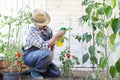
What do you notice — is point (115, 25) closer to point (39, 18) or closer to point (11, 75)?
point (11, 75)

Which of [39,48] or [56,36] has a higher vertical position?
[56,36]

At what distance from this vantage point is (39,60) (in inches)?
145

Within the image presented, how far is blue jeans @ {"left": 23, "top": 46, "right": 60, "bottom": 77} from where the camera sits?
12.1 feet

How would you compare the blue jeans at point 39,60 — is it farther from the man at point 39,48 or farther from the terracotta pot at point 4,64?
the terracotta pot at point 4,64

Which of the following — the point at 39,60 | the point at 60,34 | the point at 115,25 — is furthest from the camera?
the point at 39,60

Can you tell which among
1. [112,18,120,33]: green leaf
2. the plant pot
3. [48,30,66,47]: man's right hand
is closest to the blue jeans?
[48,30,66,47]: man's right hand

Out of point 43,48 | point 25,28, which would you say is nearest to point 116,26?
point 43,48

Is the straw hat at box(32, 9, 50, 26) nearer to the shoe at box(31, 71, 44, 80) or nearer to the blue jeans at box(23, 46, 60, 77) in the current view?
the blue jeans at box(23, 46, 60, 77)

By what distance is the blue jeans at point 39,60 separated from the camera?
3.68 metres

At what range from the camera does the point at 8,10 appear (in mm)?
4883

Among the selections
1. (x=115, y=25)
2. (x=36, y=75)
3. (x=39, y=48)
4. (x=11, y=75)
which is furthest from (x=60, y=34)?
(x=115, y=25)

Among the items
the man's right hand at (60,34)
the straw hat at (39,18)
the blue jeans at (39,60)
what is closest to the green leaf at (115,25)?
the man's right hand at (60,34)

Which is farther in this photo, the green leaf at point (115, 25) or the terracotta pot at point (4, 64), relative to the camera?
the terracotta pot at point (4, 64)

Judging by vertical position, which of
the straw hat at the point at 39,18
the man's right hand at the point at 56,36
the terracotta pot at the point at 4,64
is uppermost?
the straw hat at the point at 39,18
